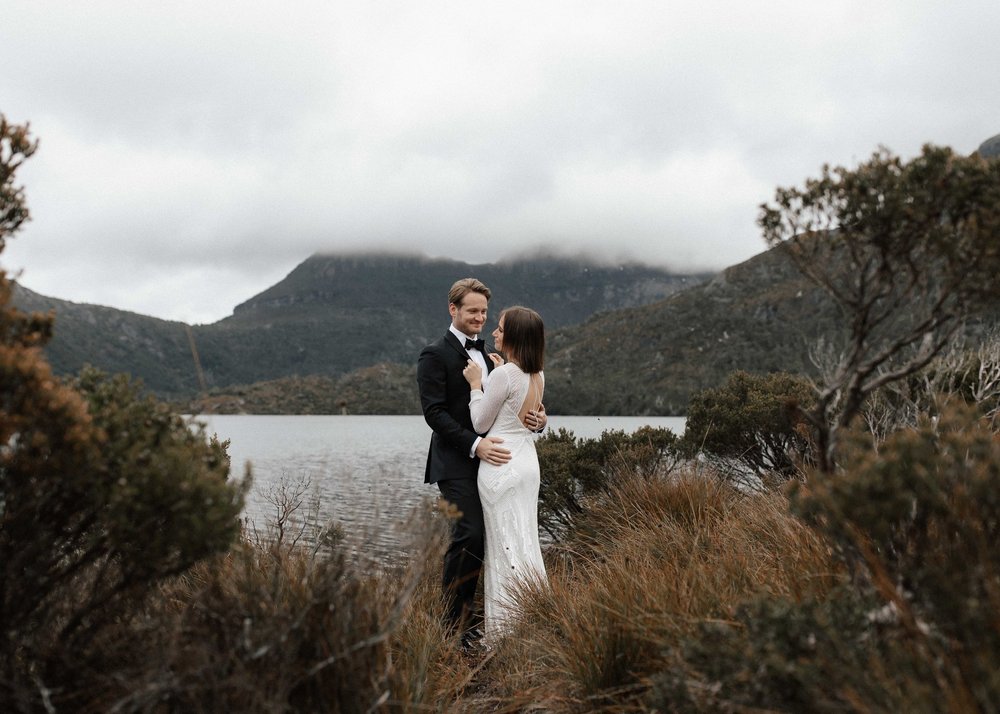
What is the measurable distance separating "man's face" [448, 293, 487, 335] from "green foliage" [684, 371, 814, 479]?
7.44 metres

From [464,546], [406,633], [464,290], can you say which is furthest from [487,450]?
[406,633]

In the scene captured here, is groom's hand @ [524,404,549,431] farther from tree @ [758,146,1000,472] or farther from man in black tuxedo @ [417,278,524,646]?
tree @ [758,146,1000,472]

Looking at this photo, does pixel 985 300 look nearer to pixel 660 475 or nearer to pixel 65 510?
pixel 65 510

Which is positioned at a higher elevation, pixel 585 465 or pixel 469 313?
pixel 469 313

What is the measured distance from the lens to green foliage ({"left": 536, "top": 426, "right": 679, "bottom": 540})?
10.3 metres

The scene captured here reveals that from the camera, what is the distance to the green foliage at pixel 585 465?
33.9 ft

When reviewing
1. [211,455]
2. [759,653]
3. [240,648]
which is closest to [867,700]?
[759,653]

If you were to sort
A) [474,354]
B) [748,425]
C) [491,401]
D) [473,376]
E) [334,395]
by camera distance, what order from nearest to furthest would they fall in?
[491,401] < [473,376] < [474,354] < [748,425] < [334,395]

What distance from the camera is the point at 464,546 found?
5.39 meters

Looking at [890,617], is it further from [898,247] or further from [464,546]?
[464,546]

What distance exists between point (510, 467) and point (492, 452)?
19 cm

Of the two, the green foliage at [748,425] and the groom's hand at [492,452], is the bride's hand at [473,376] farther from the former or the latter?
the green foliage at [748,425]

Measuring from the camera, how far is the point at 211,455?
2.73 metres

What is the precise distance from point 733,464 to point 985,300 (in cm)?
1031
